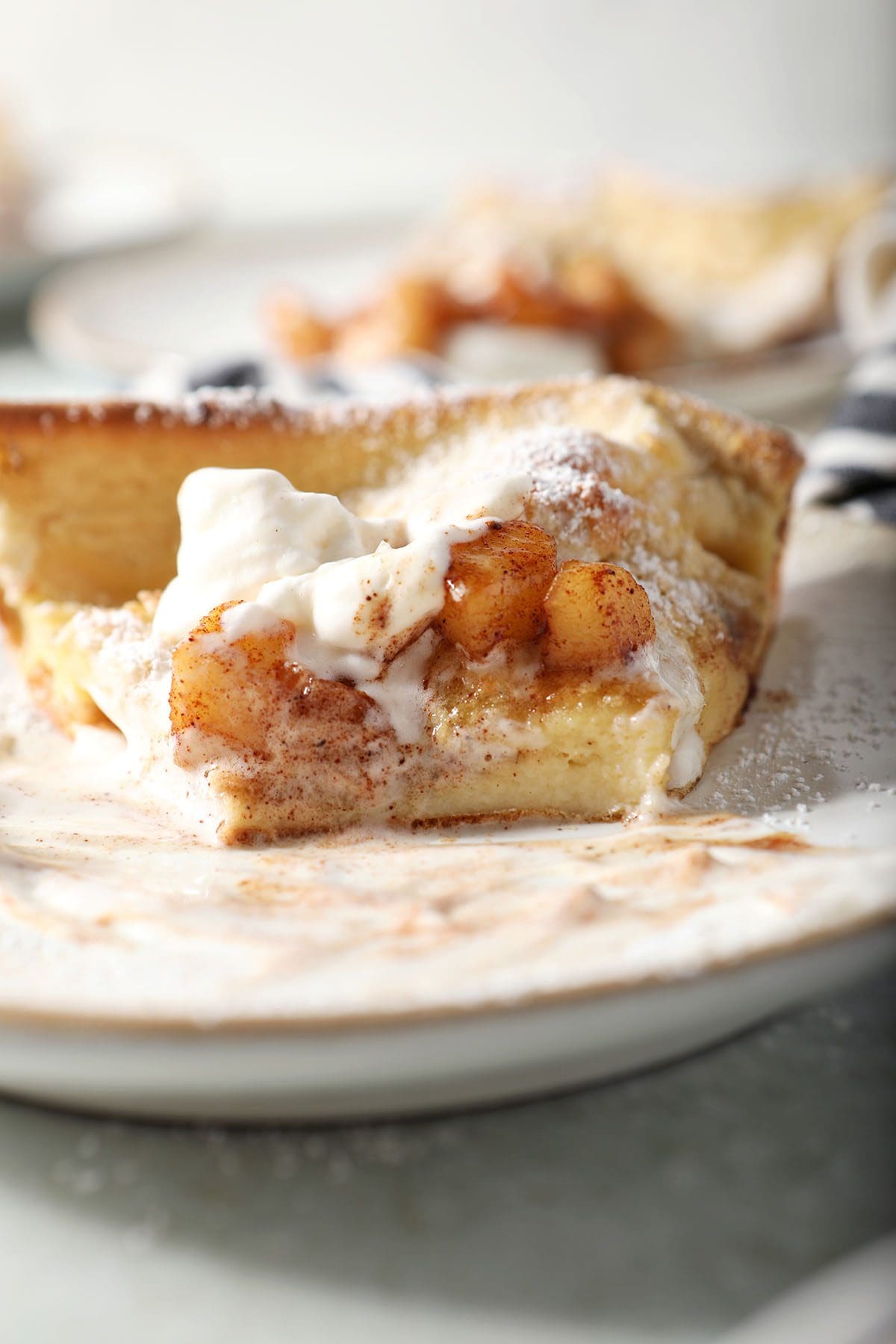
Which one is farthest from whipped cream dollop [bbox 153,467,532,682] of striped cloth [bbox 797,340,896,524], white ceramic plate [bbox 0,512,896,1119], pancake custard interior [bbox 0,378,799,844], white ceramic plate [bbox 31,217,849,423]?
white ceramic plate [bbox 31,217,849,423]

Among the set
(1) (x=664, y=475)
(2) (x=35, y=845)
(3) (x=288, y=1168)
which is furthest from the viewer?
(1) (x=664, y=475)

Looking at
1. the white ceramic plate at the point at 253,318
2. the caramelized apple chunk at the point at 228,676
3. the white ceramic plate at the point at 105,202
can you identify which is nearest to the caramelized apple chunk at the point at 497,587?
the caramelized apple chunk at the point at 228,676

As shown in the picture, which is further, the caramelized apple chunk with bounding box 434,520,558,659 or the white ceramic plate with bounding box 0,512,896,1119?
the caramelized apple chunk with bounding box 434,520,558,659

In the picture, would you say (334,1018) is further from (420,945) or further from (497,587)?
Answer: (497,587)

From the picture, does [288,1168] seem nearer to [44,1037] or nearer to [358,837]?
[44,1037]

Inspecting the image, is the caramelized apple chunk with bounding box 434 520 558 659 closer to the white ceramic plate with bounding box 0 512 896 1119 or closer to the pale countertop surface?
the white ceramic plate with bounding box 0 512 896 1119

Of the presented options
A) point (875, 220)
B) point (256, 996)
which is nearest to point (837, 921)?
point (256, 996)
